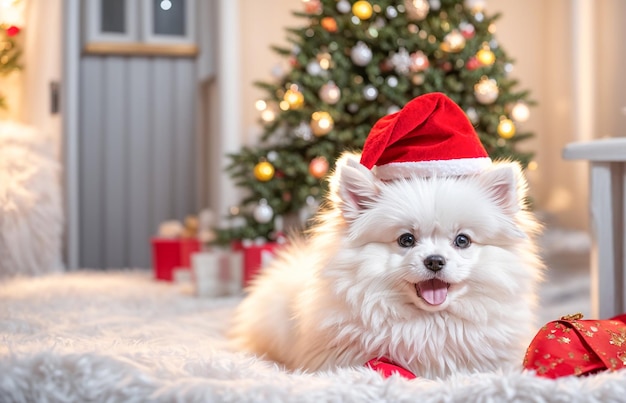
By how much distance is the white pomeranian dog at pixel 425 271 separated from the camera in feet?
4.28

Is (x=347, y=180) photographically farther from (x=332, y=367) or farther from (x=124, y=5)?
(x=124, y=5)

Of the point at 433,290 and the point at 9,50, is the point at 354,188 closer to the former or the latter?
the point at 433,290

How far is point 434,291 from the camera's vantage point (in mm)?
1300

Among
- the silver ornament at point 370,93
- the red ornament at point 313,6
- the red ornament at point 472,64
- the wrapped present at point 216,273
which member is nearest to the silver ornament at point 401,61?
the silver ornament at point 370,93

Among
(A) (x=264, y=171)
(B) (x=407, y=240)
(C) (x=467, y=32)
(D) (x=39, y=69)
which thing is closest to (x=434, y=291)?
(B) (x=407, y=240)

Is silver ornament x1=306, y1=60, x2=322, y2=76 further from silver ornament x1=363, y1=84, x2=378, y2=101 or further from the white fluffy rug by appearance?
the white fluffy rug

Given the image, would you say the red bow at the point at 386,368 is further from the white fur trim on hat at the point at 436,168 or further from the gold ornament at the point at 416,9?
the gold ornament at the point at 416,9

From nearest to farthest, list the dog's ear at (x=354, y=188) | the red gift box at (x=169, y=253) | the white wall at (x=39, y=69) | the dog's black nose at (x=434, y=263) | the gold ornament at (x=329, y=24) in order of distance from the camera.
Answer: the dog's black nose at (x=434, y=263) → the dog's ear at (x=354, y=188) → the gold ornament at (x=329, y=24) → the white wall at (x=39, y=69) → the red gift box at (x=169, y=253)

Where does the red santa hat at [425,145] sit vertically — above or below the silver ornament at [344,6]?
below

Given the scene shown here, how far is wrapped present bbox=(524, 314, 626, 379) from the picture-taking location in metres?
1.26

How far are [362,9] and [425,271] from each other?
1737 millimetres

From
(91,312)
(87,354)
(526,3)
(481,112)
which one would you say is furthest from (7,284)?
(526,3)

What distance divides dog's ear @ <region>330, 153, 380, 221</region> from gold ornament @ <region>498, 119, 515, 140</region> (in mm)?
1510

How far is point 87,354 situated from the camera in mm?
1188
